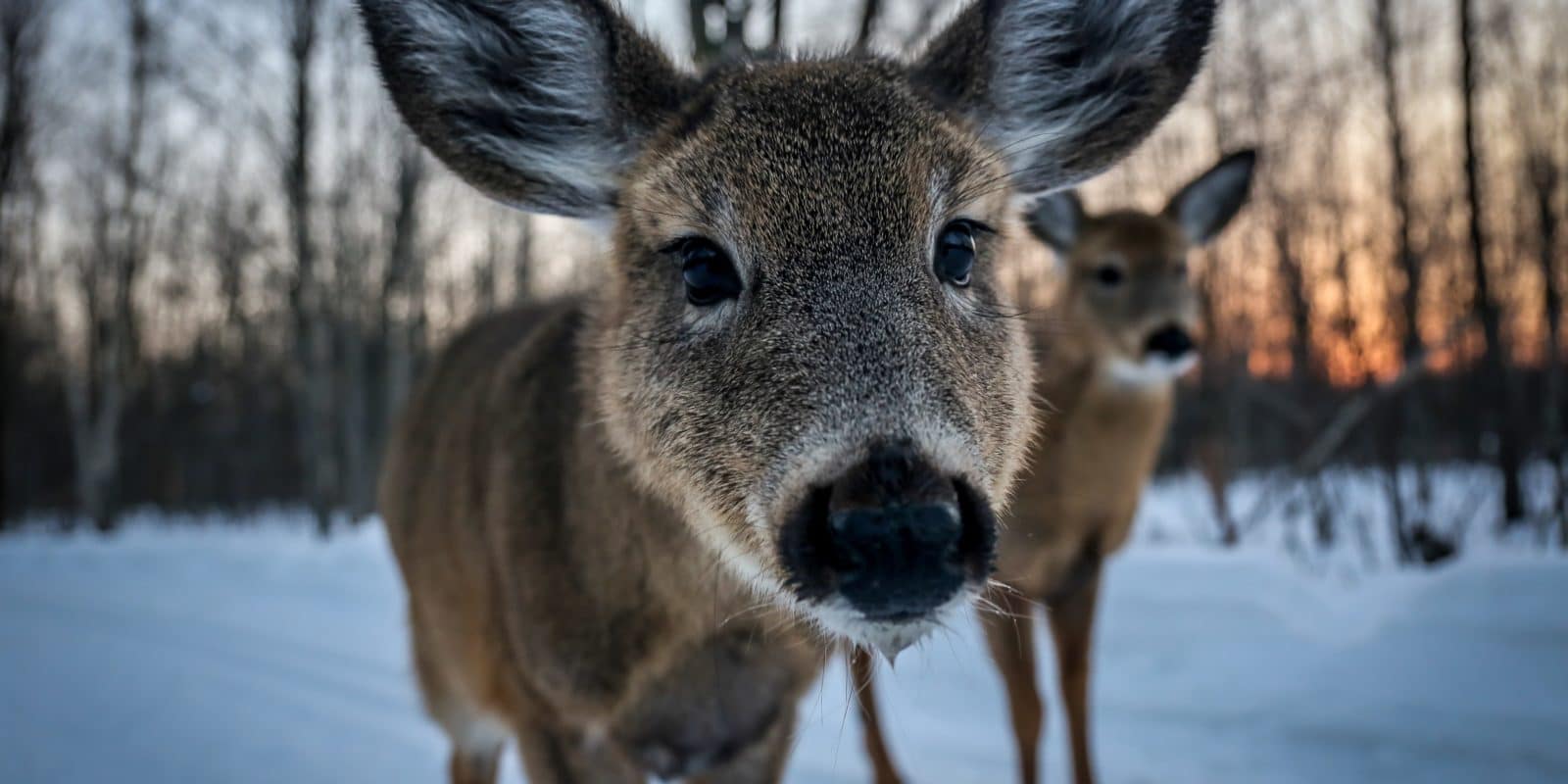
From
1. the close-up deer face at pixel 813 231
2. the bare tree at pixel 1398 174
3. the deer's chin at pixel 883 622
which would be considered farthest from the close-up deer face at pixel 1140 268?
the bare tree at pixel 1398 174

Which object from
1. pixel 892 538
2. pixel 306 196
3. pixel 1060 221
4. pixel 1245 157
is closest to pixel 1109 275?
pixel 1060 221

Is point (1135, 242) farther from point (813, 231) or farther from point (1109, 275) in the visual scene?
point (813, 231)

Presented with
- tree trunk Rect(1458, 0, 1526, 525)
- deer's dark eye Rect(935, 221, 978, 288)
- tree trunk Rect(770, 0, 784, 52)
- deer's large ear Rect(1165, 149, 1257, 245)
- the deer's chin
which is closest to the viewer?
the deer's chin

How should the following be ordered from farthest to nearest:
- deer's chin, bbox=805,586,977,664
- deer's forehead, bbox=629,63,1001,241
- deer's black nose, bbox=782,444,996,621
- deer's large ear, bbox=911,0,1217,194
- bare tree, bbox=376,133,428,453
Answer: bare tree, bbox=376,133,428,453 → deer's large ear, bbox=911,0,1217,194 → deer's forehead, bbox=629,63,1001,241 → deer's chin, bbox=805,586,977,664 → deer's black nose, bbox=782,444,996,621

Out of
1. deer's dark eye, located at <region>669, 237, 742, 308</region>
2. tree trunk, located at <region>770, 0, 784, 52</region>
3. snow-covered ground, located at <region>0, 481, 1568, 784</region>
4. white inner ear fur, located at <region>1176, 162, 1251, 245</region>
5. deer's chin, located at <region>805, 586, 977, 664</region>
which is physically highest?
tree trunk, located at <region>770, 0, 784, 52</region>

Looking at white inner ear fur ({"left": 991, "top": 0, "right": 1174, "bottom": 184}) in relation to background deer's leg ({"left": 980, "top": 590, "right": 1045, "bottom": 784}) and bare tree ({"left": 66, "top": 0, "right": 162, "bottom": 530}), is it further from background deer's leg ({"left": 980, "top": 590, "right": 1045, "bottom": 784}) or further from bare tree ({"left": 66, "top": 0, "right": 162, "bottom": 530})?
bare tree ({"left": 66, "top": 0, "right": 162, "bottom": 530})

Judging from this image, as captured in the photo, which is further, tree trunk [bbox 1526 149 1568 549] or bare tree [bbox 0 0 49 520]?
bare tree [bbox 0 0 49 520]

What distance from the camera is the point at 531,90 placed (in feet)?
8.18

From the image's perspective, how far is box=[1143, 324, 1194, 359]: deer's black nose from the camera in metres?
5.02

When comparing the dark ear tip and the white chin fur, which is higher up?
the dark ear tip

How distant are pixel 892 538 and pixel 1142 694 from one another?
448 cm

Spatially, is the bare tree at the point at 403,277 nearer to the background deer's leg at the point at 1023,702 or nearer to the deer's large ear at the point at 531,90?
the background deer's leg at the point at 1023,702

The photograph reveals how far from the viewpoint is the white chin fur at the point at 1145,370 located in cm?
505

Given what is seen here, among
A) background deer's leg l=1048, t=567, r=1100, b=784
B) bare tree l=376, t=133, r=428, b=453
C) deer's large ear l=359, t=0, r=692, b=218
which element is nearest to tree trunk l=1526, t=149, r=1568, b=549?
background deer's leg l=1048, t=567, r=1100, b=784
